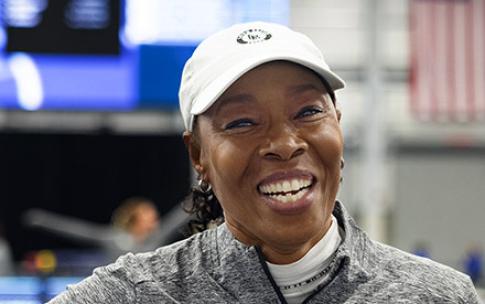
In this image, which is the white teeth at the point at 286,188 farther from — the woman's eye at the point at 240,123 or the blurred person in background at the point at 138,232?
the blurred person in background at the point at 138,232

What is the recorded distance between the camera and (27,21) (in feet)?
25.4

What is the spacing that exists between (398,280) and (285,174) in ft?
0.69

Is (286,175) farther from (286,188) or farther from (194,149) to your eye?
(194,149)

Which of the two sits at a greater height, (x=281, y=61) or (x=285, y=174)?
(x=281, y=61)

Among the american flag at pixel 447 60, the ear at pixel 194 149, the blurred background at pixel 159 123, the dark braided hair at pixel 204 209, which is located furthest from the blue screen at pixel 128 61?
the ear at pixel 194 149

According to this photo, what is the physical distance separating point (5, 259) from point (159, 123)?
431 centimetres

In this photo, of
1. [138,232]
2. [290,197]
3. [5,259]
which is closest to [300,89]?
[290,197]

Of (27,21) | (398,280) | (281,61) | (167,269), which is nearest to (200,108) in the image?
(281,61)

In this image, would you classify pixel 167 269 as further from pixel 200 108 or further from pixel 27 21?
pixel 27 21

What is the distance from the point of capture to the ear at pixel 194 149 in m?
1.47

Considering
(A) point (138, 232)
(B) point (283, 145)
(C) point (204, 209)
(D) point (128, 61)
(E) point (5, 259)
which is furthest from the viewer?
(E) point (5, 259)

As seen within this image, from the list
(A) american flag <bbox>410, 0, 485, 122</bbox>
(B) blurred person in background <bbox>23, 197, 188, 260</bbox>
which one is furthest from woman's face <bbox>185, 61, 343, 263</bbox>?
(A) american flag <bbox>410, 0, 485, 122</bbox>

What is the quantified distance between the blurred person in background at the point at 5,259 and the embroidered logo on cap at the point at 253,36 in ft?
18.6

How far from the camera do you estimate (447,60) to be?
31.7ft
